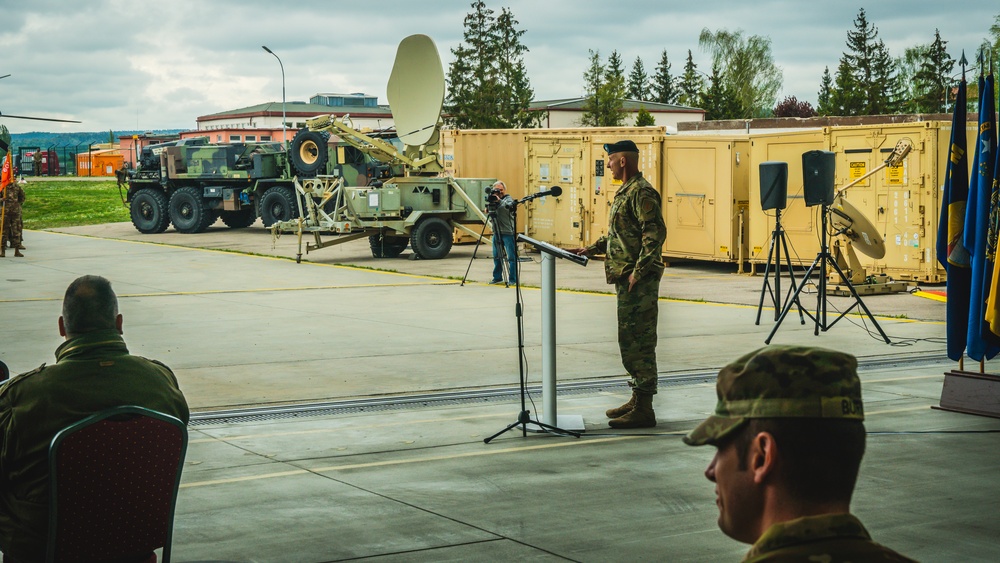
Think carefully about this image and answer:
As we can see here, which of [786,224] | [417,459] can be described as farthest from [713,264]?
[417,459]

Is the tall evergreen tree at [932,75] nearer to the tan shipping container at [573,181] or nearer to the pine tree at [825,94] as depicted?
the pine tree at [825,94]

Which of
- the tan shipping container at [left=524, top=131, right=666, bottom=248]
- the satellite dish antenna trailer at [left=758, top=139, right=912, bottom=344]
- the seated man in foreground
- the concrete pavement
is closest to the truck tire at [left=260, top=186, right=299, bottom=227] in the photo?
the tan shipping container at [left=524, top=131, right=666, bottom=248]

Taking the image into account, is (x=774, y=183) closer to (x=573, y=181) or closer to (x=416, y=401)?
(x=416, y=401)

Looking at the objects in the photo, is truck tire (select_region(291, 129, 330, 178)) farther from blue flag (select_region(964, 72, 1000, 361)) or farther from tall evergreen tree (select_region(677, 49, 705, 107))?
tall evergreen tree (select_region(677, 49, 705, 107))

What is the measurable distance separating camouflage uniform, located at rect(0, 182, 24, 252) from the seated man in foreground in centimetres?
2351

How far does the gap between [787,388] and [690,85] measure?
338 feet

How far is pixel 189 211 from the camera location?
3475cm

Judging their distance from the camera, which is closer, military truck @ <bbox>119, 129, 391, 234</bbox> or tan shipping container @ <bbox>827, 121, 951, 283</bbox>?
tan shipping container @ <bbox>827, 121, 951, 283</bbox>

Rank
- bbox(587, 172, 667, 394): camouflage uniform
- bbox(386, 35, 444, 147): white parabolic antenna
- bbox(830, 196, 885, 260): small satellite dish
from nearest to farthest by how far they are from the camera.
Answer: bbox(587, 172, 667, 394): camouflage uniform, bbox(830, 196, 885, 260): small satellite dish, bbox(386, 35, 444, 147): white parabolic antenna

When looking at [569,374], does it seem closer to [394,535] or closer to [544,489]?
[544,489]

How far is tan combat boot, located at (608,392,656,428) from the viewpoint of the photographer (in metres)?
7.88

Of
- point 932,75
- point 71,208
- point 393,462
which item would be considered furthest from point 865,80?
point 393,462

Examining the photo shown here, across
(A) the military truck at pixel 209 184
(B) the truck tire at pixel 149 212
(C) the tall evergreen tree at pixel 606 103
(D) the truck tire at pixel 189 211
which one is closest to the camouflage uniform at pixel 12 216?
(A) the military truck at pixel 209 184

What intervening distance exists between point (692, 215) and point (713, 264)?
1639mm
